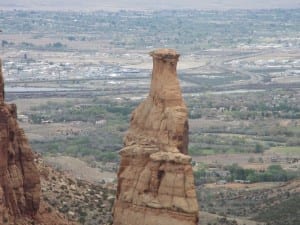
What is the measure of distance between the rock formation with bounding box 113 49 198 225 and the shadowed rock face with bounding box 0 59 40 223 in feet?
11.3

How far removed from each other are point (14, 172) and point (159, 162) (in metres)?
5.39

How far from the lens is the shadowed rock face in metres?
33.9

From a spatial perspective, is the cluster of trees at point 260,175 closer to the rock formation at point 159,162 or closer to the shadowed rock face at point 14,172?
the shadowed rock face at point 14,172

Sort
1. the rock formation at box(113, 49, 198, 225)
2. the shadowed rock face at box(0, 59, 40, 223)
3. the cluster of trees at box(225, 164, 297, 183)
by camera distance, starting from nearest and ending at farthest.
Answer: the rock formation at box(113, 49, 198, 225) < the shadowed rock face at box(0, 59, 40, 223) < the cluster of trees at box(225, 164, 297, 183)

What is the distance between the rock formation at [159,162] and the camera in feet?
103

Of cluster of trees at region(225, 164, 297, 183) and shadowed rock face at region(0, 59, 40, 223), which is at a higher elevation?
shadowed rock face at region(0, 59, 40, 223)

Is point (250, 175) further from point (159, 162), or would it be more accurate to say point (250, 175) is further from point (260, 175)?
point (159, 162)

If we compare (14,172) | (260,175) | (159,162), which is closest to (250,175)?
→ (260,175)

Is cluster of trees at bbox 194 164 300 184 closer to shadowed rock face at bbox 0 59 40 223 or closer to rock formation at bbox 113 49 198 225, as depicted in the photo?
shadowed rock face at bbox 0 59 40 223

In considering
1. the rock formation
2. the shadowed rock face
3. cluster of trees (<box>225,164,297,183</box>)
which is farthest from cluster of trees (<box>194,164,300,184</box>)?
the rock formation

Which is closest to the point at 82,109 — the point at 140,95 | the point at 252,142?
the point at 140,95

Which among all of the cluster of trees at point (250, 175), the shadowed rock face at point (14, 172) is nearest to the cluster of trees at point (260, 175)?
the cluster of trees at point (250, 175)

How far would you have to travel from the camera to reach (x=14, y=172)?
34.8m

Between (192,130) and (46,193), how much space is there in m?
92.6
